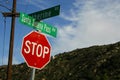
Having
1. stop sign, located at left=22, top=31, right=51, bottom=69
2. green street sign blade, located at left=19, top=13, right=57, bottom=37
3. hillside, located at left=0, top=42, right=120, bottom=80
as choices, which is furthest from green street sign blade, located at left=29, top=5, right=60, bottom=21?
hillside, located at left=0, top=42, right=120, bottom=80

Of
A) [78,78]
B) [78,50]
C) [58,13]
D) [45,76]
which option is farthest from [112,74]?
[58,13]

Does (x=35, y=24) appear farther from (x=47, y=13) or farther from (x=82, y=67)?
(x=82, y=67)

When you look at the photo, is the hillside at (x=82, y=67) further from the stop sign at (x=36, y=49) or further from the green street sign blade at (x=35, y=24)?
the stop sign at (x=36, y=49)

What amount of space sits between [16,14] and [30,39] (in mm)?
13678

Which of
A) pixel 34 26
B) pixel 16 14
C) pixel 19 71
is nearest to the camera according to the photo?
pixel 34 26

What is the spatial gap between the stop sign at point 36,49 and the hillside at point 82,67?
97.8ft

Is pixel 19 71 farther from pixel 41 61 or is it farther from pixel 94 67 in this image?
pixel 41 61

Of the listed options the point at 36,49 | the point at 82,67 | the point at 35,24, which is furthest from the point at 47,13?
the point at 82,67

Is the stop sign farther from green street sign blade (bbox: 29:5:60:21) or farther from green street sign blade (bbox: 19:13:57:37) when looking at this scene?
green street sign blade (bbox: 29:5:60:21)

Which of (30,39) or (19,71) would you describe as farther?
(19,71)

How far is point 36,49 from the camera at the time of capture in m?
9.84

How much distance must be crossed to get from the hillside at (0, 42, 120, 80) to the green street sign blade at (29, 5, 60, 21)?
2903 cm

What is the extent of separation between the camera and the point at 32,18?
1073 cm

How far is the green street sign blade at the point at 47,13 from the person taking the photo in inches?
430
